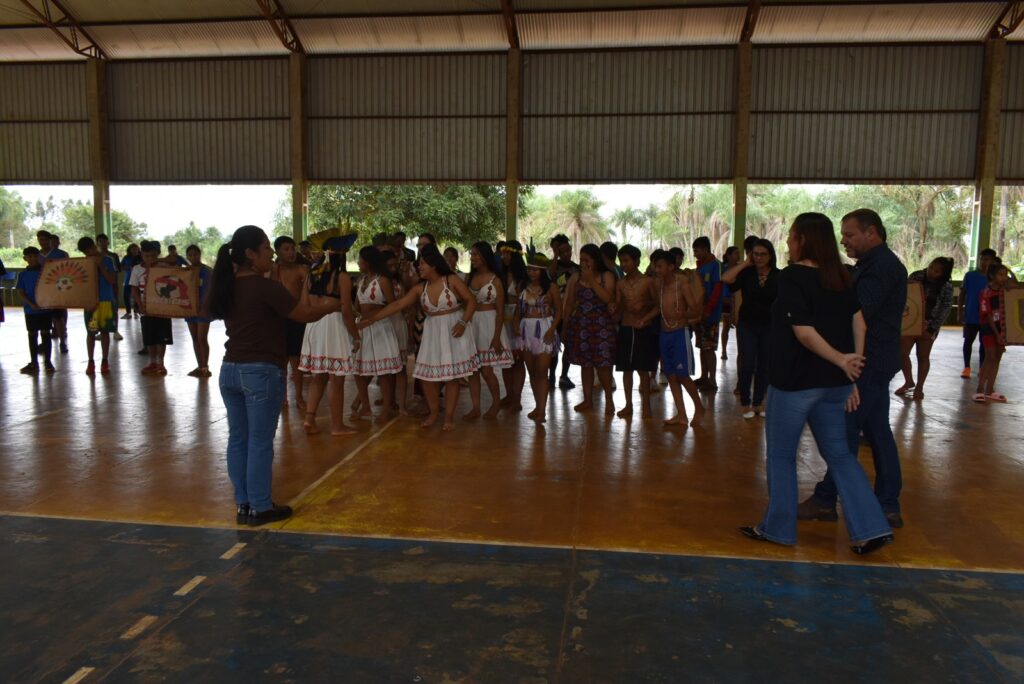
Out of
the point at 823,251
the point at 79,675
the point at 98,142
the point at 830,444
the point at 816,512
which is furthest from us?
the point at 98,142

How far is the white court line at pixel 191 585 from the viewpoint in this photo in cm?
302

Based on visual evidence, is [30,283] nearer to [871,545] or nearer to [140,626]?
[140,626]

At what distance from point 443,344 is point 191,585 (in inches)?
114

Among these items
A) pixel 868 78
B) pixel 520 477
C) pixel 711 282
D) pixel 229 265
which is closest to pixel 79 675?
pixel 229 265

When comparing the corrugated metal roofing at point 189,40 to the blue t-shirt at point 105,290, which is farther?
the corrugated metal roofing at point 189,40

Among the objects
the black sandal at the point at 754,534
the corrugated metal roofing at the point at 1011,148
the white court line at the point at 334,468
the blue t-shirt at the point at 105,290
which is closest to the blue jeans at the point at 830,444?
the black sandal at the point at 754,534

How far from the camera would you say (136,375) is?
8.41m

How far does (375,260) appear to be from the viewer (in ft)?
18.8

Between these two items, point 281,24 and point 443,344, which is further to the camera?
point 281,24

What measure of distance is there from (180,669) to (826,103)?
16.2 meters

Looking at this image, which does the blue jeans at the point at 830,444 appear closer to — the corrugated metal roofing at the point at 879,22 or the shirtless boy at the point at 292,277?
the shirtless boy at the point at 292,277

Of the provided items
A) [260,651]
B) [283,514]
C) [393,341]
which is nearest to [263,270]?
[283,514]

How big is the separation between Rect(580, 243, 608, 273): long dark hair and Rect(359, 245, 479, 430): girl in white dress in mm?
1134

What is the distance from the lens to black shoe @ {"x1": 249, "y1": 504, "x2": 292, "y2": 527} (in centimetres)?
378
